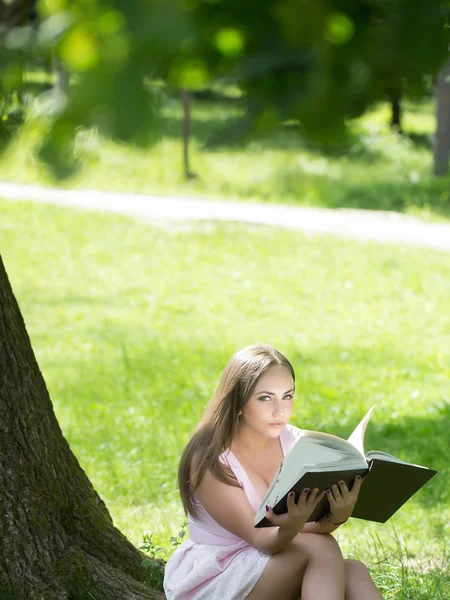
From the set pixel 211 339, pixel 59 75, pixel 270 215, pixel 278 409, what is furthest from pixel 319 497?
pixel 270 215

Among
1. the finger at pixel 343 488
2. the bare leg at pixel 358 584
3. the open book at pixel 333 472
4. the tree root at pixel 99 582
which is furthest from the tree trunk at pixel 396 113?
the tree root at pixel 99 582

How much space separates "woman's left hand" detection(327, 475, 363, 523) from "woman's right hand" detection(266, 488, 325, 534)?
53mm

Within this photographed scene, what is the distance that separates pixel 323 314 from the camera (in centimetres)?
952

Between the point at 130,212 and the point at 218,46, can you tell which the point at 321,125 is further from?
the point at 130,212

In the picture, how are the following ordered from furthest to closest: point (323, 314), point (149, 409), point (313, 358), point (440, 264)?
point (440, 264) → point (323, 314) → point (313, 358) → point (149, 409)

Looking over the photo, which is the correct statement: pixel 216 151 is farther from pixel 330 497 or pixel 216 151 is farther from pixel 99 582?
pixel 99 582

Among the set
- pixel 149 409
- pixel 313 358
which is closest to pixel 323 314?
pixel 313 358

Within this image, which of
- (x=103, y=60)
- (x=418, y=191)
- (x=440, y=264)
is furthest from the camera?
(x=418, y=191)

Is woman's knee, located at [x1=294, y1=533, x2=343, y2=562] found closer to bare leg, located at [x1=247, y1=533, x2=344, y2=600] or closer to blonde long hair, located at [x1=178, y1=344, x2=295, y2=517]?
bare leg, located at [x1=247, y1=533, x2=344, y2=600]

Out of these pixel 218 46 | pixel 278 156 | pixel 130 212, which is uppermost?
pixel 218 46

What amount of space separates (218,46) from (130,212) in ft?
41.6

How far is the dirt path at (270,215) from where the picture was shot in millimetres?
12531

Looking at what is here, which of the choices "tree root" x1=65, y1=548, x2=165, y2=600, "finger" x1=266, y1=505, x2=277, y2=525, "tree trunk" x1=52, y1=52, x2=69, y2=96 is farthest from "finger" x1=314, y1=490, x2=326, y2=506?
"tree trunk" x1=52, y1=52, x2=69, y2=96

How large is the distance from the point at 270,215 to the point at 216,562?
35.3 feet
